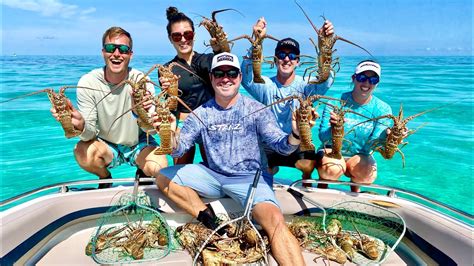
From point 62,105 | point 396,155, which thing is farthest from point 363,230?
point 396,155

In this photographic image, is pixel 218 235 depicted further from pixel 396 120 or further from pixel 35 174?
pixel 35 174

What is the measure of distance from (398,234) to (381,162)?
6.11m

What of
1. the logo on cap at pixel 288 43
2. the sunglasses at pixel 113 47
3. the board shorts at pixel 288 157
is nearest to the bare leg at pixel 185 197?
the board shorts at pixel 288 157

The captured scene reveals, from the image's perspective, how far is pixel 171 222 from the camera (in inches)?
151

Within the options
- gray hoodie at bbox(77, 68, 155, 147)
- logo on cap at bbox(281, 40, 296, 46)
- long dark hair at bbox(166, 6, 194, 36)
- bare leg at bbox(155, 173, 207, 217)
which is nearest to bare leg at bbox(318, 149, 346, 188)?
logo on cap at bbox(281, 40, 296, 46)

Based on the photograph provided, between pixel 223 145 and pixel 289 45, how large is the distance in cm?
157

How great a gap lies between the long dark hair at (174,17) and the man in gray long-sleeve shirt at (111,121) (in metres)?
0.62

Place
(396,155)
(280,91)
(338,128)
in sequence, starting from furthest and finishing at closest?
(396,155) → (280,91) → (338,128)

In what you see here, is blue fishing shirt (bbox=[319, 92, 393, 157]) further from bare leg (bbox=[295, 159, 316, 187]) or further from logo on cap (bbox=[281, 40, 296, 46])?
logo on cap (bbox=[281, 40, 296, 46])

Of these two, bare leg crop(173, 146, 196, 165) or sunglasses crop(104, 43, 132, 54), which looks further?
bare leg crop(173, 146, 196, 165)

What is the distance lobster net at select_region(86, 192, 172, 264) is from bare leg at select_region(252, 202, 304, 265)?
37.6 inches

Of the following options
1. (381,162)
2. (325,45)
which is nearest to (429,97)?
(381,162)

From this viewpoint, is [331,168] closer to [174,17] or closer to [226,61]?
[226,61]

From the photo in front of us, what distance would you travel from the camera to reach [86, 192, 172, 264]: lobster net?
10.5 feet
